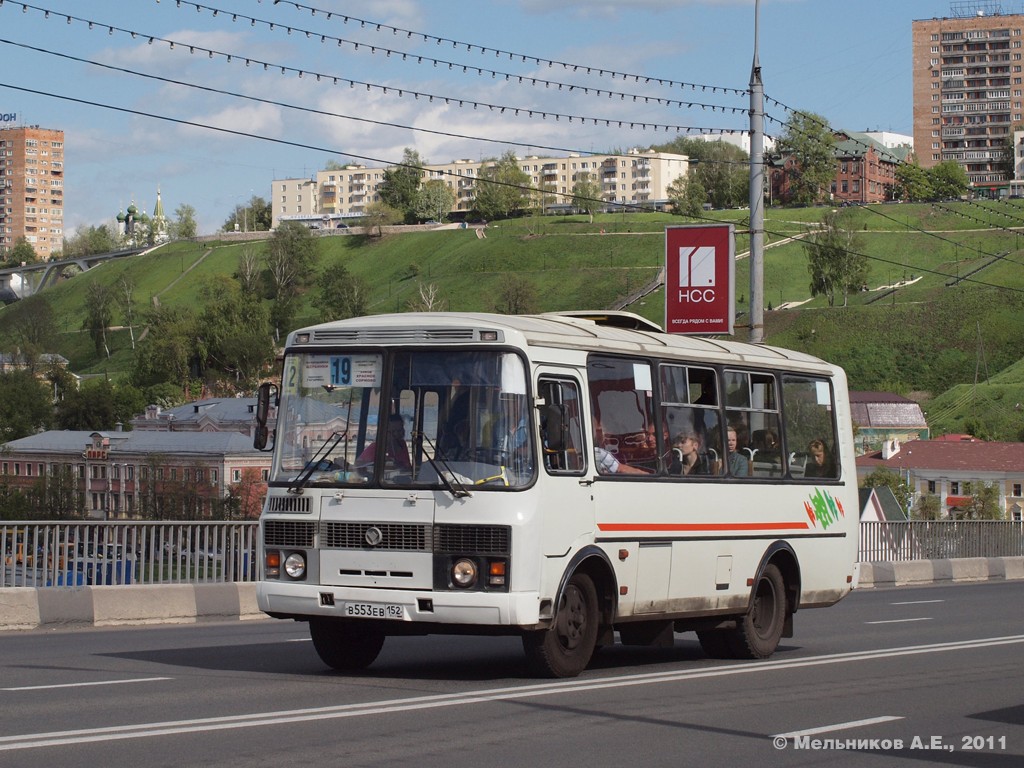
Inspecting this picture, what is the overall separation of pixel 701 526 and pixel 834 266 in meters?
132

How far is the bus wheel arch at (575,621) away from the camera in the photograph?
37.9 feet

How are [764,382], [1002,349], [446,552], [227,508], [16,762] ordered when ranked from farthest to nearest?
1. [1002,349]
2. [227,508]
3. [764,382]
4. [446,552]
5. [16,762]

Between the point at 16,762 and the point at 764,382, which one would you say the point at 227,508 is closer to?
the point at 764,382

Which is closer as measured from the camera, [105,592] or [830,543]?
[830,543]

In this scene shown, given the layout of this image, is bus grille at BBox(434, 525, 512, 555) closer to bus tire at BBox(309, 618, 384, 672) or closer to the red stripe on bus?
the red stripe on bus

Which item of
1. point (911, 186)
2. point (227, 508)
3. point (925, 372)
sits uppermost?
point (911, 186)

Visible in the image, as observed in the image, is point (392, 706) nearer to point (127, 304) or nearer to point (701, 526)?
point (701, 526)

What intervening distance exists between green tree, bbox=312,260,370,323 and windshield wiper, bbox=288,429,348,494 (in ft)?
512

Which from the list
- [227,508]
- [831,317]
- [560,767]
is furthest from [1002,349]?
[560,767]

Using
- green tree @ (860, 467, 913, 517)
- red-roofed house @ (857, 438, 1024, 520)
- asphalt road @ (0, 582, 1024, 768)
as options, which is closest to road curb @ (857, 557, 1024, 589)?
asphalt road @ (0, 582, 1024, 768)

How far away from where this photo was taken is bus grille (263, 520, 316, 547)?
38.2ft

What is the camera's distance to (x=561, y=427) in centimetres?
1166

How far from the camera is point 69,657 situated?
1322 centimetres

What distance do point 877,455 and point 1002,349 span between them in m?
23.3
